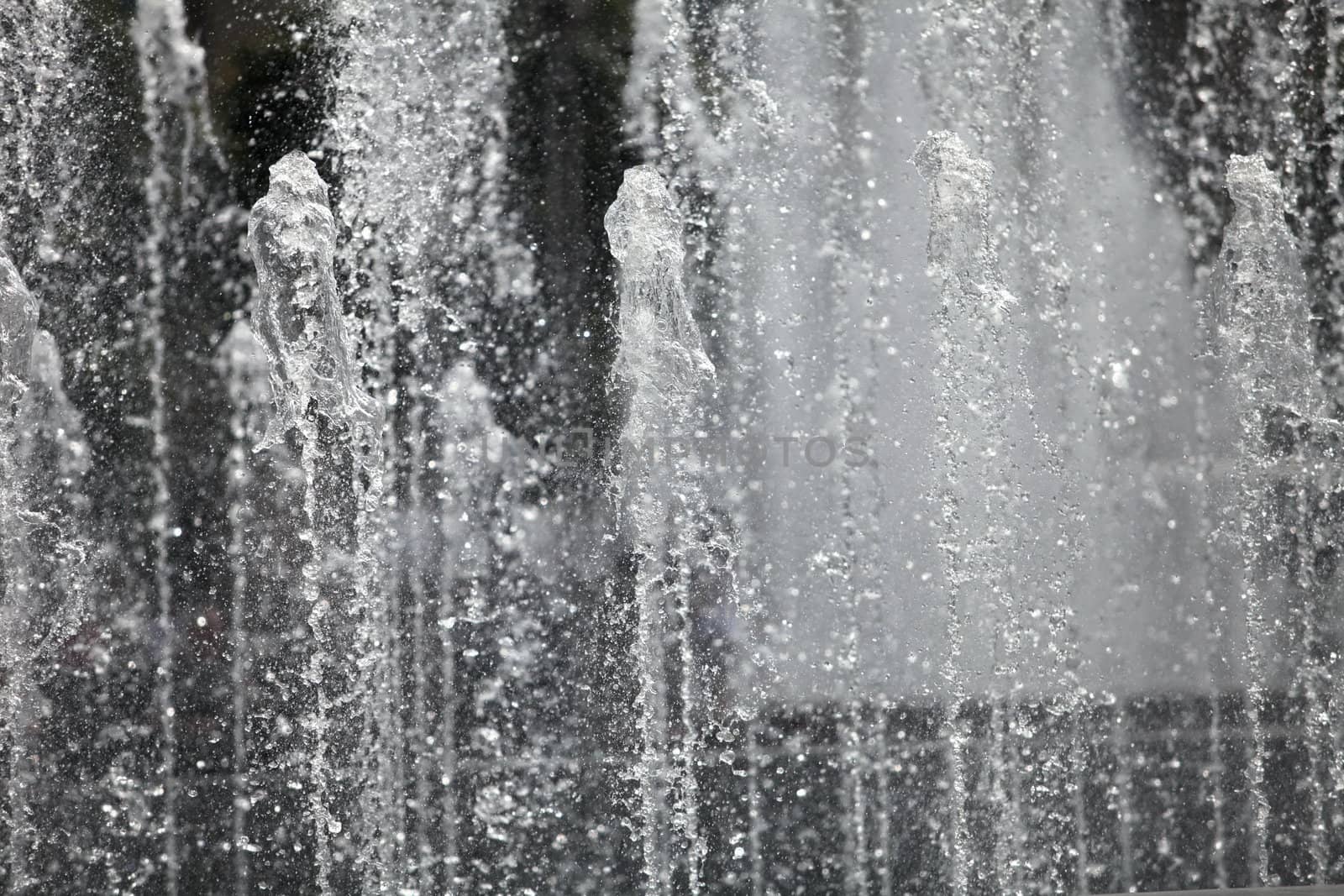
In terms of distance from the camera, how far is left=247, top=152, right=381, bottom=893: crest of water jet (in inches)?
143

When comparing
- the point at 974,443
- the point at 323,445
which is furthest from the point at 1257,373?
the point at 323,445

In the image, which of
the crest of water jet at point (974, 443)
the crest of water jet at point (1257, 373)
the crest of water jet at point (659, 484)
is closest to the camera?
the crest of water jet at point (659, 484)

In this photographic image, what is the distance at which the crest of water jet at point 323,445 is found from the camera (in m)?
3.62

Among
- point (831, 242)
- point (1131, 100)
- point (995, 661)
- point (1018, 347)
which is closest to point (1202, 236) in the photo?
point (1131, 100)

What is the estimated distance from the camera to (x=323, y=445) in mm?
3846

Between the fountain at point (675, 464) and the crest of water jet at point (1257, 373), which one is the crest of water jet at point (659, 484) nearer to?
the fountain at point (675, 464)

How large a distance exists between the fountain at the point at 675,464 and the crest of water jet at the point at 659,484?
0.04 feet

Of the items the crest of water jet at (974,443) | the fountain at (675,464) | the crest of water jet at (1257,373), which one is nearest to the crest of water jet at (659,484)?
the fountain at (675,464)

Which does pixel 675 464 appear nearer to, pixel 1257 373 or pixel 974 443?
pixel 974 443

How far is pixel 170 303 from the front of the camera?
4.04 meters

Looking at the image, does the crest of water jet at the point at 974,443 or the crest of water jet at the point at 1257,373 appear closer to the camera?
the crest of water jet at the point at 974,443

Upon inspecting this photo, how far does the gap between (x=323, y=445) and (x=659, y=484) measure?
37.3 inches

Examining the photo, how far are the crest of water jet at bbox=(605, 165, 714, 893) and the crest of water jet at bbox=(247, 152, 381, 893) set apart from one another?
708 millimetres

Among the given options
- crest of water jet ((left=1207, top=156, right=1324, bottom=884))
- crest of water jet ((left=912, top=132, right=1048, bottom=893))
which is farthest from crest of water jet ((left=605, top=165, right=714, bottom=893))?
crest of water jet ((left=1207, top=156, right=1324, bottom=884))
